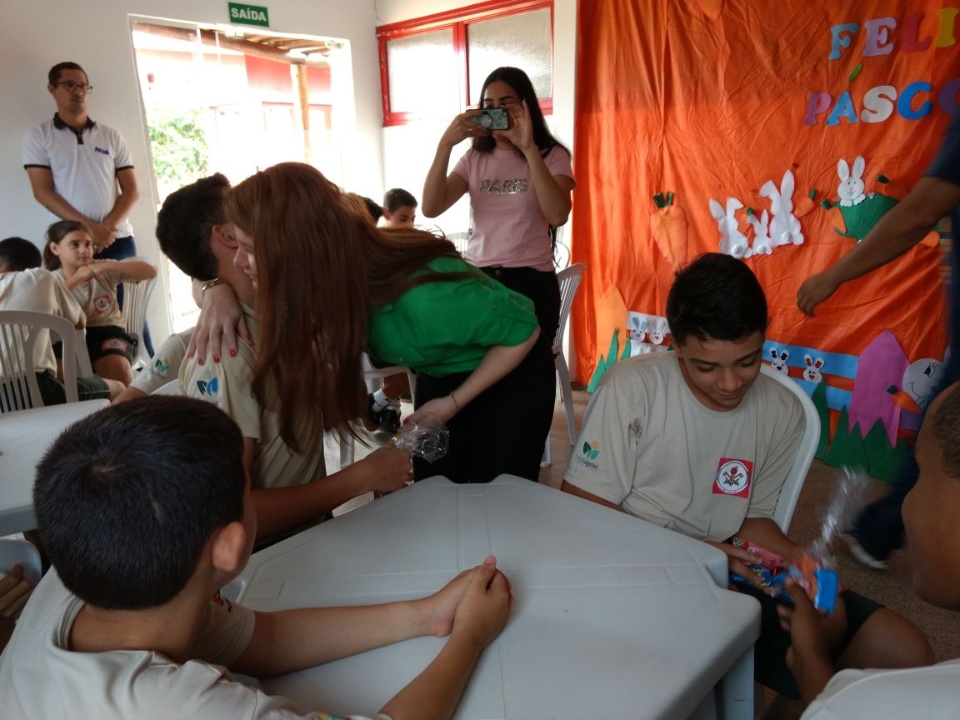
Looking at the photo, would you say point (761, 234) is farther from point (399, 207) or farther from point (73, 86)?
point (73, 86)

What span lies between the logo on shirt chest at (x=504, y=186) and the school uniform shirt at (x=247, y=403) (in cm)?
163

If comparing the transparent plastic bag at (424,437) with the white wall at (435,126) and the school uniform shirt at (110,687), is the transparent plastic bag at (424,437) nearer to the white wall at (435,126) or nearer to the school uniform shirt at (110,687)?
the school uniform shirt at (110,687)

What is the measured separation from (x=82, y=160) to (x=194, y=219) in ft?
10.2

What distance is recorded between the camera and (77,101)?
3.79 meters

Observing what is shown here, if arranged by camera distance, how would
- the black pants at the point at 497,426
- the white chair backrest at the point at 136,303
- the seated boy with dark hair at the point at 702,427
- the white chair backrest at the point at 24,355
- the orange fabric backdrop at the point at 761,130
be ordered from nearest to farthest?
the seated boy with dark hair at the point at 702,427
the black pants at the point at 497,426
the white chair backrest at the point at 24,355
the orange fabric backdrop at the point at 761,130
the white chair backrest at the point at 136,303

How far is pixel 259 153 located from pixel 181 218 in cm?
406

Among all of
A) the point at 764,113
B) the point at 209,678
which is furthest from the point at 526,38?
the point at 209,678

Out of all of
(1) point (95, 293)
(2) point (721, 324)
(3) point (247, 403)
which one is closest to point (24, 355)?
(1) point (95, 293)

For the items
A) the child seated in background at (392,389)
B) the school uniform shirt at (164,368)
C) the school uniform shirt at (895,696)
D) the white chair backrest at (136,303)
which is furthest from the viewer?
the white chair backrest at (136,303)

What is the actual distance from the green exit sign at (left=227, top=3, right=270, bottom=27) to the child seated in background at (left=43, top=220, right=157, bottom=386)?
1.99m

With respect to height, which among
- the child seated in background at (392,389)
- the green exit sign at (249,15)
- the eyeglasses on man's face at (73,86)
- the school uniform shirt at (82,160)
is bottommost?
the child seated in background at (392,389)

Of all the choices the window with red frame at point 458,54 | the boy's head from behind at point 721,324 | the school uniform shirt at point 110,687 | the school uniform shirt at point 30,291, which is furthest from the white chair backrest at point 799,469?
the window with red frame at point 458,54

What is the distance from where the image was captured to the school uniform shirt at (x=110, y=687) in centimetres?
59

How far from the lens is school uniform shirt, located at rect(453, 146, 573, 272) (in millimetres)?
2756
